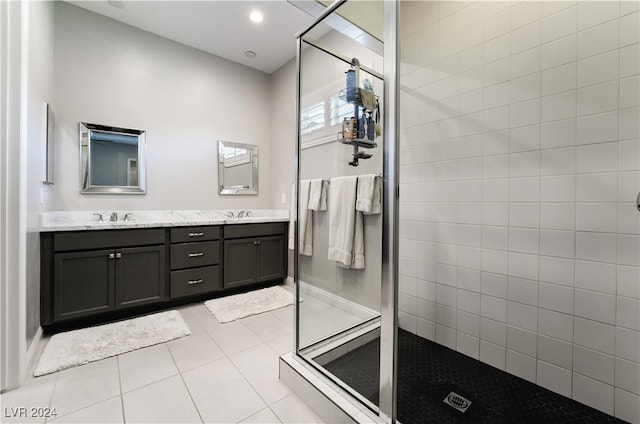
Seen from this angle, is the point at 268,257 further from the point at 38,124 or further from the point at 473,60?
the point at 473,60

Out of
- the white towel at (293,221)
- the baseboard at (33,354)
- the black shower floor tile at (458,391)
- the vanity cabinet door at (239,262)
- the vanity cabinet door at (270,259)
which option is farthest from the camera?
the vanity cabinet door at (270,259)

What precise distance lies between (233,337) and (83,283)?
1.25 meters

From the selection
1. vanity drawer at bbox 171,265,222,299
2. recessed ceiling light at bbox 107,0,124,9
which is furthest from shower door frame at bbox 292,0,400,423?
recessed ceiling light at bbox 107,0,124,9

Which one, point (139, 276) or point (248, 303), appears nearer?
point (139, 276)

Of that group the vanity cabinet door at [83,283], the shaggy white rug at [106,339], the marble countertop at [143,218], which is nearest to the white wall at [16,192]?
the shaggy white rug at [106,339]

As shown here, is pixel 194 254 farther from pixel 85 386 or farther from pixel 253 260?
pixel 85 386

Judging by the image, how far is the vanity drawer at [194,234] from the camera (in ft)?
8.28

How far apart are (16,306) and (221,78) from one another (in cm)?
289

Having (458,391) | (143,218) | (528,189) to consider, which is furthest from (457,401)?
(143,218)

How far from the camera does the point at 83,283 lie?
209cm

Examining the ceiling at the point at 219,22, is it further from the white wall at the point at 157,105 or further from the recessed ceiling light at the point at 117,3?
the white wall at the point at 157,105

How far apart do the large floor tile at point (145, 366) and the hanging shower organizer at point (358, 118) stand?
182 cm

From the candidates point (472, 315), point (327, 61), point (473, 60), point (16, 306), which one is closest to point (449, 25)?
point (473, 60)

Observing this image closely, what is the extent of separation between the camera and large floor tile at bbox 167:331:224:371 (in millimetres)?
1716
